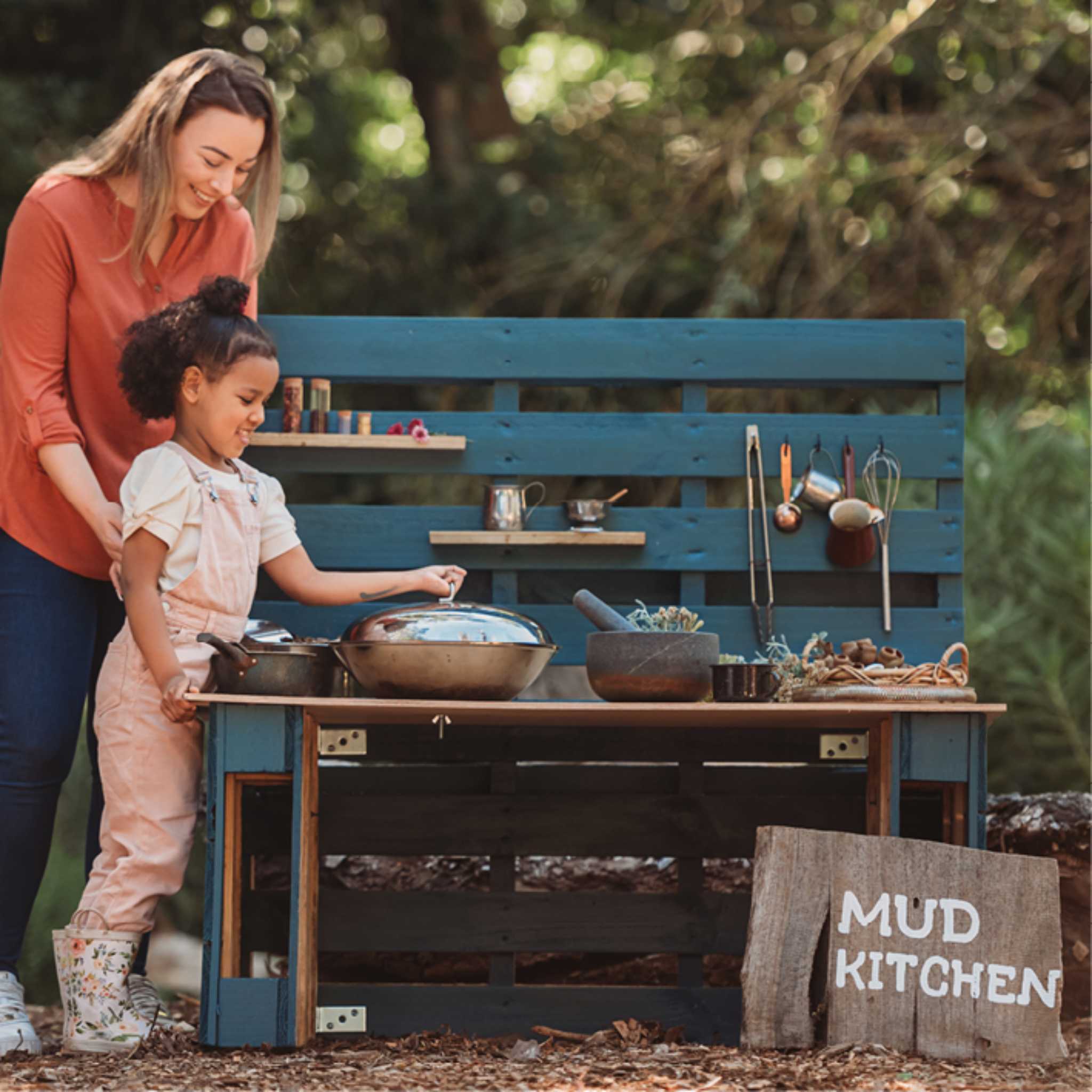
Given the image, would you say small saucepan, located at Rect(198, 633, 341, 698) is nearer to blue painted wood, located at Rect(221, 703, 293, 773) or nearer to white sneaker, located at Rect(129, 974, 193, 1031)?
blue painted wood, located at Rect(221, 703, 293, 773)

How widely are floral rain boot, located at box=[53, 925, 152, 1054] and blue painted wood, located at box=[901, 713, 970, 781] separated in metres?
1.68

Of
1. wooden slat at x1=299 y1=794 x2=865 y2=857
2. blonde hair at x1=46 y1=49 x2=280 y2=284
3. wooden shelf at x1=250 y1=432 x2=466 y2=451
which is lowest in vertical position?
wooden slat at x1=299 y1=794 x2=865 y2=857

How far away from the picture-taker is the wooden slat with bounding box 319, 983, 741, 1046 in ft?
12.6

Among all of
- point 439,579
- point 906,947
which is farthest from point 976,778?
point 439,579

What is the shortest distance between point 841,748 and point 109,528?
1.78 meters

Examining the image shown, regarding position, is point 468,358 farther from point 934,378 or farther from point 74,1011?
point 74,1011

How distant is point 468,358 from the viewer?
4094 mm

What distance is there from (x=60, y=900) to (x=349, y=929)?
8.40 ft

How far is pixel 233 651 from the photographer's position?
10.5 feet

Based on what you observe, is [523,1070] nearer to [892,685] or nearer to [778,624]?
[892,685]

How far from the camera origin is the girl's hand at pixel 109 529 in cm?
328

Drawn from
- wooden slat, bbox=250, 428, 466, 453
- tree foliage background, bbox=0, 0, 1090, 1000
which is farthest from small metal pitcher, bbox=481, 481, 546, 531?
tree foliage background, bbox=0, 0, 1090, 1000

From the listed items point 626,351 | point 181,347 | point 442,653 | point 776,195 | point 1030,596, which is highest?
point 776,195

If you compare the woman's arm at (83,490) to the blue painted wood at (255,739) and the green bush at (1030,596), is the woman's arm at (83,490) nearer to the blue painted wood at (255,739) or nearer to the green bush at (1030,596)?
the blue painted wood at (255,739)
